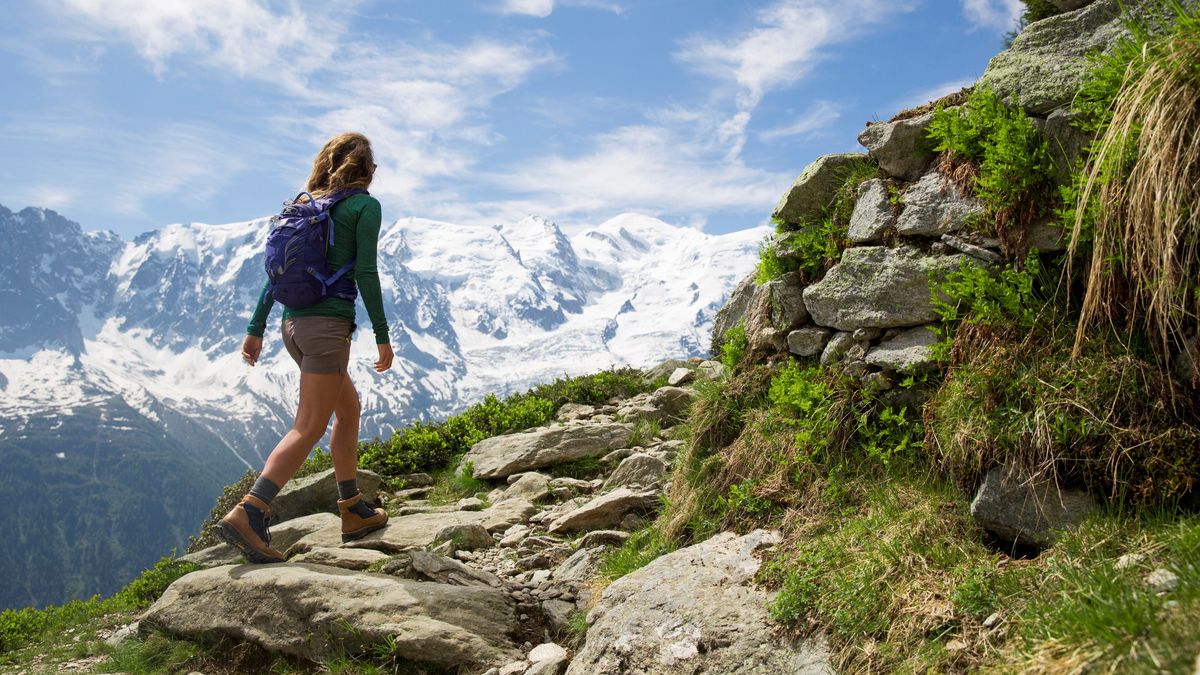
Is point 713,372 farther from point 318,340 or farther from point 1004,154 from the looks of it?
point 1004,154

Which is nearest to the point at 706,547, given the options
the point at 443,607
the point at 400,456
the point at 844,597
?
the point at 844,597

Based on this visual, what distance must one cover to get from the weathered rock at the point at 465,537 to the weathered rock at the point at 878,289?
4268mm

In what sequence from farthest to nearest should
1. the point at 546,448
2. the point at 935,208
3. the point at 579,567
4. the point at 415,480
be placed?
the point at 415,480 → the point at 546,448 → the point at 579,567 → the point at 935,208

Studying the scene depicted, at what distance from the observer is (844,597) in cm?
443

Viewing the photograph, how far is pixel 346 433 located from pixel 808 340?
14.6 feet

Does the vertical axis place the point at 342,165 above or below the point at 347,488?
above

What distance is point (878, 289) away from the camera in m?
5.80

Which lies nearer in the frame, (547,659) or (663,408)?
(547,659)

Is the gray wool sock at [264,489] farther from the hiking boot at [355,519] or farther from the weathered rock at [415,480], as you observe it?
the weathered rock at [415,480]

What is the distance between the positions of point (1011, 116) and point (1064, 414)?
226 cm

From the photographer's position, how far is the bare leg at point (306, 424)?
21.9 feet

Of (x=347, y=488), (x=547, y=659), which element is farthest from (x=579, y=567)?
(x=347, y=488)

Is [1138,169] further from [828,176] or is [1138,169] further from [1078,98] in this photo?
[828,176]

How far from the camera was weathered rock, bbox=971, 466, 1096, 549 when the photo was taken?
4.31m
